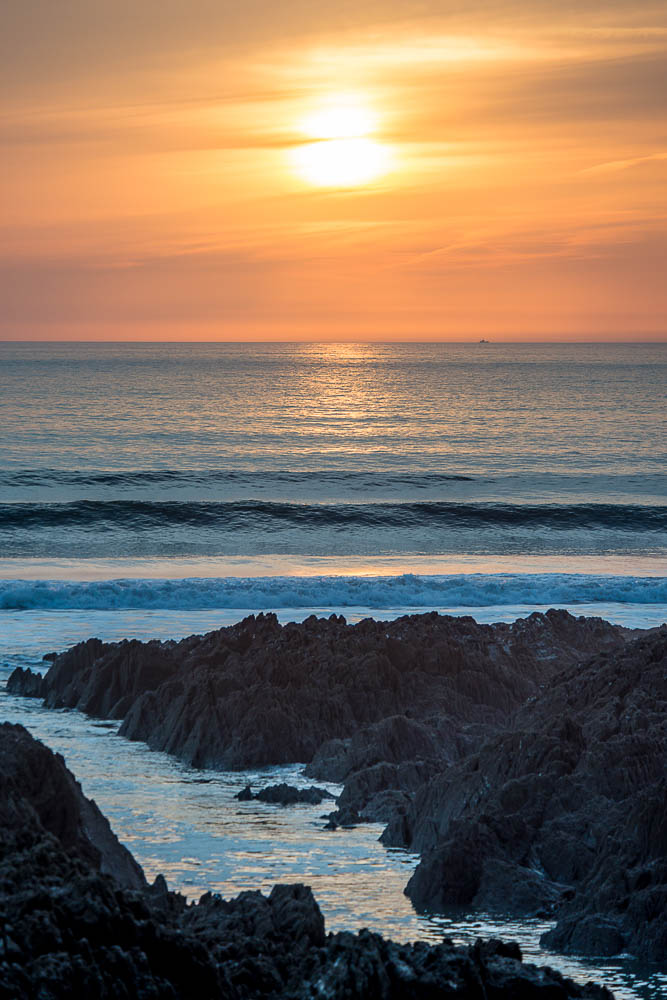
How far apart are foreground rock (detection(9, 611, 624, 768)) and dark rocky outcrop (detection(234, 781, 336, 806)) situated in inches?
31.4

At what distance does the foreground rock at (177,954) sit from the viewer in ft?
13.3

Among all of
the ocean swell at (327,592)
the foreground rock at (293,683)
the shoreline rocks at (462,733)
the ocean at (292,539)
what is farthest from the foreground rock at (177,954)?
the ocean swell at (327,592)

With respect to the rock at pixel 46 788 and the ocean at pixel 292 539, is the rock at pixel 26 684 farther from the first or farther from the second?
the rock at pixel 46 788

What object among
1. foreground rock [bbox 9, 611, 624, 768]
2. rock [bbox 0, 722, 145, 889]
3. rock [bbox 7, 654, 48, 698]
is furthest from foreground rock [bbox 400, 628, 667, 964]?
rock [bbox 7, 654, 48, 698]

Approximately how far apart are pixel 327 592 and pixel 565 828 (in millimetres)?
15494

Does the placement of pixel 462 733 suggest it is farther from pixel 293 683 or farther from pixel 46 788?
pixel 46 788

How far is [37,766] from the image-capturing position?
234 inches

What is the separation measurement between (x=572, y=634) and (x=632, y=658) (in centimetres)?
443

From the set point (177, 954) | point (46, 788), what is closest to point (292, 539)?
point (46, 788)

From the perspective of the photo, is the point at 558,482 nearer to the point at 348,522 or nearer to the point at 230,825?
the point at 348,522

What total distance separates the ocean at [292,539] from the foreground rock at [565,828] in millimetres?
297

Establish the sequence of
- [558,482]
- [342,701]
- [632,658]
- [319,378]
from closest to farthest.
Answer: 1. [632,658]
2. [342,701]
3. [558,482]
4. [319,378]

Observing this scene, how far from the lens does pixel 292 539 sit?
37000mm

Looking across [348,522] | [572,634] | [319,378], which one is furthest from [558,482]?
[319,378]
